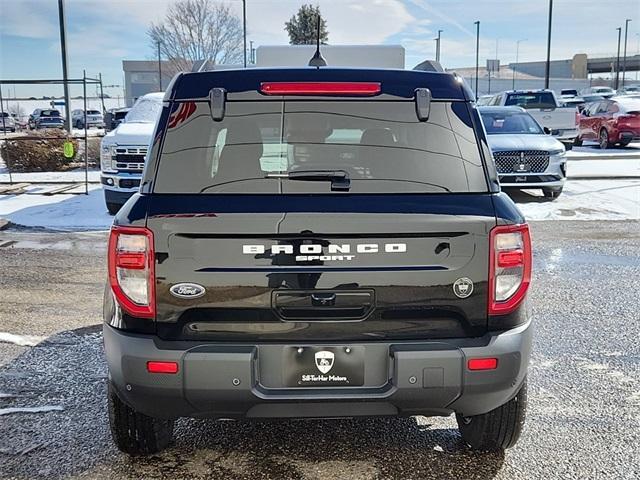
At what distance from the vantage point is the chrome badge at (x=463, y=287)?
2.65 m

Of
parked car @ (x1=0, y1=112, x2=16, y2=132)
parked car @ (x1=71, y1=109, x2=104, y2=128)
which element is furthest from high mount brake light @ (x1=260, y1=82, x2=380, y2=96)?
parked car @ (x1=71, y1=109, x2=104, y2=128)

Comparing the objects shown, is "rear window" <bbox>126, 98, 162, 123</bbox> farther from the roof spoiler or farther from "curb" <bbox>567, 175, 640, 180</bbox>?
"curb" <bbox>567, 175, 640, 180</bbox>

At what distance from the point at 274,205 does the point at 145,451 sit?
4.85 ft

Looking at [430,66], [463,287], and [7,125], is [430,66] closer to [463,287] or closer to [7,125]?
[463,287]

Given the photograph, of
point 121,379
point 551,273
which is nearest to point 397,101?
point 121,379

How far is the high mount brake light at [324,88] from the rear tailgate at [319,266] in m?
0.50

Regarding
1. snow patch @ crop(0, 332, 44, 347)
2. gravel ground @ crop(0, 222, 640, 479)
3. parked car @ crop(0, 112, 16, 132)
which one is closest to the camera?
gravel ground @ crop(0, 222, 640, 479)

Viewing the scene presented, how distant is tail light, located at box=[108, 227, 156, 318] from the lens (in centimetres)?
262

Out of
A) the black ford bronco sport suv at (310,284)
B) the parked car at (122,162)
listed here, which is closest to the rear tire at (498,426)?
the black ford bronco sport suv at (310,284)

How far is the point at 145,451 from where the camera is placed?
126 inches

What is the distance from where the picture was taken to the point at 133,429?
3102 millimetres

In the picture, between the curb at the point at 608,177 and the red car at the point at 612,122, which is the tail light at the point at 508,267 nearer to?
the curb at the point at 608,177

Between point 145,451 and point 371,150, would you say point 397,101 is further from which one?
point 145,451

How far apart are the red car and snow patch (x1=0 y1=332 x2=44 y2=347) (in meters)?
20.6
